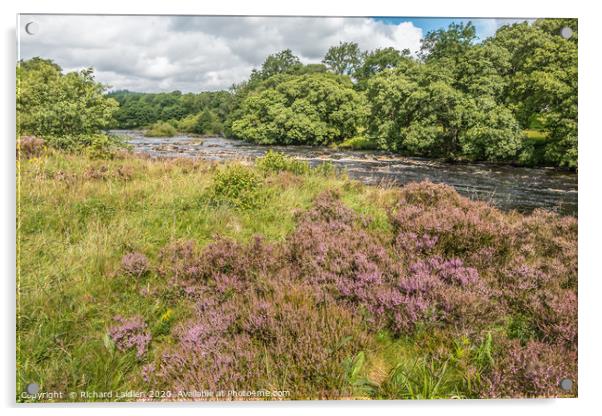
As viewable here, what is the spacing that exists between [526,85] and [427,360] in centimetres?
325

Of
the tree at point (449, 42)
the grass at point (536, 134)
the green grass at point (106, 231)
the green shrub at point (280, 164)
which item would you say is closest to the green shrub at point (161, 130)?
the green grass at point (106, 231)

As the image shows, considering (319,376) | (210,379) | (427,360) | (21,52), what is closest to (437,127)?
(427,360)

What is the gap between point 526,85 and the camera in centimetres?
454

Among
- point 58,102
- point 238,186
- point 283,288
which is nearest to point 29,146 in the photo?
point 58,102

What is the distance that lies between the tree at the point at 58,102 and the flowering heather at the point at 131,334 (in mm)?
2236

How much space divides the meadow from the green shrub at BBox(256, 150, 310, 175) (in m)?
0.02

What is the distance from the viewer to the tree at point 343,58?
423 cm

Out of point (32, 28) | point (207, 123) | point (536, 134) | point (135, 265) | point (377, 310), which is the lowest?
point (377, 310)

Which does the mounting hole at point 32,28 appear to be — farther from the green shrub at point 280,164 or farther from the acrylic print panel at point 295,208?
the green shrub at point 280,164

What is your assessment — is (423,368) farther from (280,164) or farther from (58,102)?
(58,102)

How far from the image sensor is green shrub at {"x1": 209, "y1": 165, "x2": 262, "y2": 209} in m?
4.92

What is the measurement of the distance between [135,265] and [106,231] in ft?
2.26

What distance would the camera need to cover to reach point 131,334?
325 centimetres
